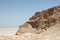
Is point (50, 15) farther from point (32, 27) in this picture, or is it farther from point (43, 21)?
point (32, 27)

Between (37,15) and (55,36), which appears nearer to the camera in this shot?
(55,36)

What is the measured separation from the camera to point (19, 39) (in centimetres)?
2111

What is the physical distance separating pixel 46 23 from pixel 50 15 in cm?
217

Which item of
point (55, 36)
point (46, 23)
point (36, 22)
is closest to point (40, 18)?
point (36, 22)

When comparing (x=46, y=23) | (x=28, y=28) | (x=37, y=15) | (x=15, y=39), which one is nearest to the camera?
(x=15, y=39)

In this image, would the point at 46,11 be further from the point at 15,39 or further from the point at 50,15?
the point at 15,39

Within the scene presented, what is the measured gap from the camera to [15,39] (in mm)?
20906

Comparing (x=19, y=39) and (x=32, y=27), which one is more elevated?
(x=32, y=27)

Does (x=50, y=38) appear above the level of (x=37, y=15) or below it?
below

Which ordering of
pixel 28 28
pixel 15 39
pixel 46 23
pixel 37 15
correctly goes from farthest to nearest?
pixel 37 15 < pixel 28 28 < pixel 46 23 < pixel 15 39

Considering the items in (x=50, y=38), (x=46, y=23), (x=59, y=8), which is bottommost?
(x=50, y=38)

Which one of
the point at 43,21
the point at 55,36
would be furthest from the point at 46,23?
the point at 55,36

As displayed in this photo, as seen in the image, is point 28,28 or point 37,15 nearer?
point 28,28

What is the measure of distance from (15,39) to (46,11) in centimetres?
1779
